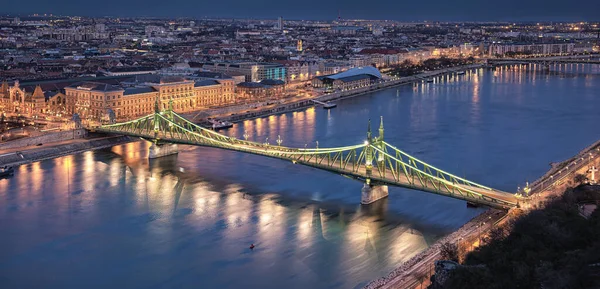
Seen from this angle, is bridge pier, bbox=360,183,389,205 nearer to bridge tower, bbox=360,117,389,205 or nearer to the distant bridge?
bridge tower, bbox=360,117,389,205

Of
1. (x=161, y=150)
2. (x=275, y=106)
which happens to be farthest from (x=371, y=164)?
(x=275, y=106)

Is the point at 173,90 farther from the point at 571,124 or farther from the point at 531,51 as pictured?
the point at 531,51

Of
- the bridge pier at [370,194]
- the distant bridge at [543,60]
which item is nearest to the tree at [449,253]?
the bridge pier at [370,194]

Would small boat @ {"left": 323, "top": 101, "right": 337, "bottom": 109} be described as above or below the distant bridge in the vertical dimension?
below

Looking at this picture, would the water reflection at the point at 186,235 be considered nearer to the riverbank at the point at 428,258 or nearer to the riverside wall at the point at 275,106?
the riverbank at the point at 428,258

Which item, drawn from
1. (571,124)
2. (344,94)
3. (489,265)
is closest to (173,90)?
(344,94)

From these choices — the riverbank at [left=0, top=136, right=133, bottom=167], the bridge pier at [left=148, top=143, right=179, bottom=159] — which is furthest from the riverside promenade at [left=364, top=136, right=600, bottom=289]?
the riverbank at [left=0, top=136, right=133, bottom=167]

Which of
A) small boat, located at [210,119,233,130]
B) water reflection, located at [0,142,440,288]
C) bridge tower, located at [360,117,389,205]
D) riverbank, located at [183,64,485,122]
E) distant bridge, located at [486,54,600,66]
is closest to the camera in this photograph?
water reflection, located at [0,142,440,288]
